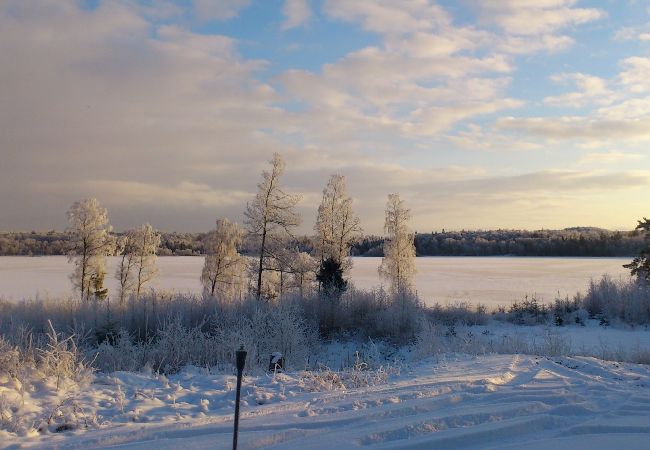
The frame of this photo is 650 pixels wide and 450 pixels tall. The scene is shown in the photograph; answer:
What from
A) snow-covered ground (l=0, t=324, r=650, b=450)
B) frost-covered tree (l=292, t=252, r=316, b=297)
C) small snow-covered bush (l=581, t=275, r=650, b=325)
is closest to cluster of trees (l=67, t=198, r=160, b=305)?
frost-covered tree (l=292, t=252, r=316, b=297)

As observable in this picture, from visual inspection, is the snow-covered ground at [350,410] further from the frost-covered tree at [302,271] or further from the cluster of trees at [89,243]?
the cluster of trees at [89,243]

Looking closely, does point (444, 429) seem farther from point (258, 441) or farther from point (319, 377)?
point (319, 377)

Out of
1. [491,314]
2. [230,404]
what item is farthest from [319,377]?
[491,314]

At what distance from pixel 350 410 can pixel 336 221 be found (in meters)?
28.9

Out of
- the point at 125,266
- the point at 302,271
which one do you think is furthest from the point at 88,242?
the point at 302,271

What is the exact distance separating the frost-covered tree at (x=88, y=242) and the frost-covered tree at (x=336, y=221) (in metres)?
14.3

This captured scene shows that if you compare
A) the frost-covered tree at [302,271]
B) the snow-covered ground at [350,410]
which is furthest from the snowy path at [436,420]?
the frost-covered tree at [302,271]

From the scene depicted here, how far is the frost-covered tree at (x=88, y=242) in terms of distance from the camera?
34312 millimetres

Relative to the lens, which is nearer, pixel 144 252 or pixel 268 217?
pixel 268 217

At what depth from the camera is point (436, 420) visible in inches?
182

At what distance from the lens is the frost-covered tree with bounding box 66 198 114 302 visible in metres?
34.3

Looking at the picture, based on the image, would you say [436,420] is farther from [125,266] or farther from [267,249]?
[125,266]

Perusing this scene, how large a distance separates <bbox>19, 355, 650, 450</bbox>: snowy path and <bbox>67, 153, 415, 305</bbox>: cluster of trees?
11.3m

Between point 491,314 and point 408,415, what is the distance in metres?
17.2
